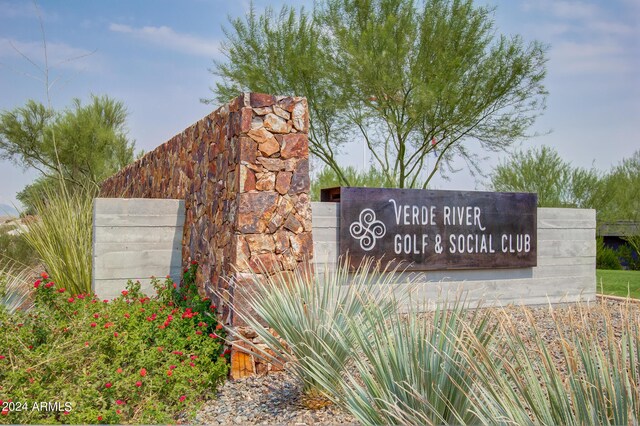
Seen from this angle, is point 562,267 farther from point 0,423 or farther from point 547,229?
point 0,423

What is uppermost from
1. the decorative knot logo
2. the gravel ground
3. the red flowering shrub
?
the decorative knot logo

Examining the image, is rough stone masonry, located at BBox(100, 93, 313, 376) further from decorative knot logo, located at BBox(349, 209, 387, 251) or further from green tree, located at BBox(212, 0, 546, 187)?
green tree, located at BBox(212, 0, 546, 187)

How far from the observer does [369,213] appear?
24.0ft

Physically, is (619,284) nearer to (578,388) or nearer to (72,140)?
(578,388)

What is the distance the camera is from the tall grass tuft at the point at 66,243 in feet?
23.4

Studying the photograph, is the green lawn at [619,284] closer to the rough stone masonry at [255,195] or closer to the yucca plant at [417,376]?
the rough stone masonry at [255,195]

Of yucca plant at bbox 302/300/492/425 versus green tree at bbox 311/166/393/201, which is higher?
green tree at bbox 311/166/393/201

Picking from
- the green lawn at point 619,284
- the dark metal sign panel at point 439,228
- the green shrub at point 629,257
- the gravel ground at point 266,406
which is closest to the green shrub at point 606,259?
the green shrub at point 629,257

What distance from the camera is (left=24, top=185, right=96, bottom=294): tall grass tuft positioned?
7.13 m

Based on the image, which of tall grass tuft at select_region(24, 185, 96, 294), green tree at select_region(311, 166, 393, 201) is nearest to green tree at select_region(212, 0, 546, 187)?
green tree at select_region(311, 166, 393, 201)

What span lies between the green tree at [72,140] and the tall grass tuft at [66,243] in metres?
15.0

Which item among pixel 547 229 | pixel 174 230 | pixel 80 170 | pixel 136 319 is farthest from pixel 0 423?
pixel 80 170

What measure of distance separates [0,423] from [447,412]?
106 inches

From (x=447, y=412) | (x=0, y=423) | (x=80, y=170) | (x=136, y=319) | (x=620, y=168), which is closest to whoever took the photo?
(x=447, y=412)
